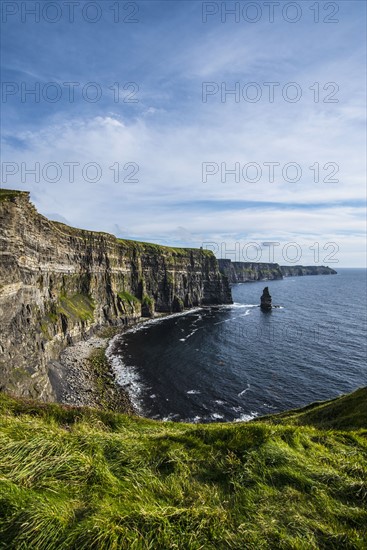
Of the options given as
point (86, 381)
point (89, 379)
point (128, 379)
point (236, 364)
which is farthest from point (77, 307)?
point (236, 364)

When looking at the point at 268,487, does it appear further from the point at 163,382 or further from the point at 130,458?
the point at 163,382

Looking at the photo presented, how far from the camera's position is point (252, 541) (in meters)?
5.39

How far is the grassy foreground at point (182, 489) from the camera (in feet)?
16.7

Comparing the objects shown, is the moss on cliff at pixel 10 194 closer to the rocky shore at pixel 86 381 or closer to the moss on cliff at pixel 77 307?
the moss on cliff at pixel 77 307

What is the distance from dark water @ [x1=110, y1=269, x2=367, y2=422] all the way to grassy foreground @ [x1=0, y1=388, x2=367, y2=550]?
37640mm

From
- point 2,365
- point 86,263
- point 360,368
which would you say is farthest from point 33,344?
point 360,368

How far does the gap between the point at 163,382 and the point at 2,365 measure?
2974 centimetres

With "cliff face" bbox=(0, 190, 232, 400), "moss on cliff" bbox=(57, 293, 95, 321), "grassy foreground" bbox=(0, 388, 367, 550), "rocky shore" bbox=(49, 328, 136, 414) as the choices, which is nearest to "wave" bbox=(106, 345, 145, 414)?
"rocky shore" bbox=(49, 328, 136, 414)

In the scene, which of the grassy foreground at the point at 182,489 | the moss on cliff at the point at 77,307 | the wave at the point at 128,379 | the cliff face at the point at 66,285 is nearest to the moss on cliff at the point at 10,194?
the cliff face at the point at 66,285

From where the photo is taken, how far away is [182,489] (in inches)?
279

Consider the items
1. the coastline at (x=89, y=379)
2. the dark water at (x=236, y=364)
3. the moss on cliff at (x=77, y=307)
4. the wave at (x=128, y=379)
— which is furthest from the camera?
the moss on cliff at (x=77, y=307)

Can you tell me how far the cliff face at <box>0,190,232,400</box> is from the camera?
38531 mm

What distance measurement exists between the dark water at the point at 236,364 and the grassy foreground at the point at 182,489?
3764cm

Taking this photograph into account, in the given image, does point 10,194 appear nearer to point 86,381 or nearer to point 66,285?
point 86,381
